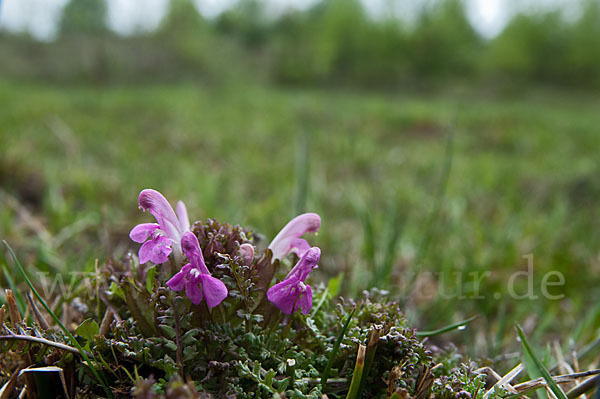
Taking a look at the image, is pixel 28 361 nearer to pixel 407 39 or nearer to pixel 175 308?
pixel 175 308

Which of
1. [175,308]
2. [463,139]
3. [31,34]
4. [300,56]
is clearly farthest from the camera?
[300,56]

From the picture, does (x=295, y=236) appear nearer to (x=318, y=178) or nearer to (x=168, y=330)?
(x=168, y=330)

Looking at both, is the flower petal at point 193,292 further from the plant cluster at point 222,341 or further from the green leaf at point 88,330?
the green leaf at point 88,330

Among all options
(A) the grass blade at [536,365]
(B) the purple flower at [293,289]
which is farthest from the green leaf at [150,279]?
(A) the grass blade at [536,365]

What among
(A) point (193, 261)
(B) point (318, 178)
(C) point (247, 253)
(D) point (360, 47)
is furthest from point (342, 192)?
(D) point (360, 47)

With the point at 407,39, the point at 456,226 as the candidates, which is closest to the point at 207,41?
the point at 407,39

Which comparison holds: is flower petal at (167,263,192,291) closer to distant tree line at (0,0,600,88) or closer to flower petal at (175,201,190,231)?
flower petal at (175,201,190,231)
